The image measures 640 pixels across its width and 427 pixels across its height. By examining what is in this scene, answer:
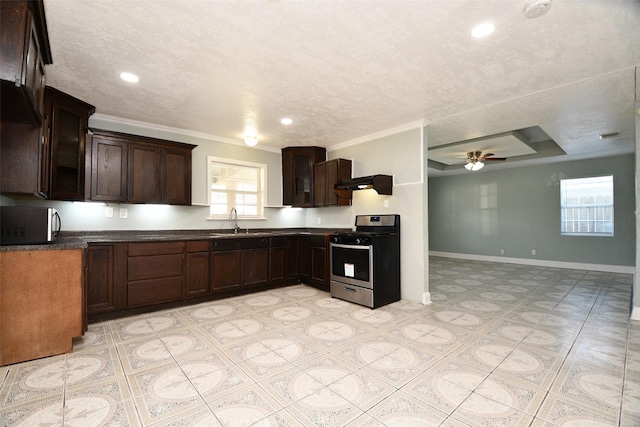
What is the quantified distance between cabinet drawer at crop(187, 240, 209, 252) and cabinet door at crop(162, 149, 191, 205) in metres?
0.72

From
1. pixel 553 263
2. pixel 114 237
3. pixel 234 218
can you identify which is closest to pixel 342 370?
pixel 114 237

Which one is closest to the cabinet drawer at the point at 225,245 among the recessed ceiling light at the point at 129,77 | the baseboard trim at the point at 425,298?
the recessed ceiling light at the point at 129,77

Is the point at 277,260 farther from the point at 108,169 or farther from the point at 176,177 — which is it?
the point at 108,169

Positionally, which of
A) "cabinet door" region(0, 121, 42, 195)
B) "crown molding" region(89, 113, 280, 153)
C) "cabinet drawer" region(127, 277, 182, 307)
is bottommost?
"cabinet drawer" region(127, 277, 182, 307)

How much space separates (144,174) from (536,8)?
14.2 ft

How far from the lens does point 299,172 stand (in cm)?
536

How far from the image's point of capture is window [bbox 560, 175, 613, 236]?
6.09m

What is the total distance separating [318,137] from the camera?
187 inches

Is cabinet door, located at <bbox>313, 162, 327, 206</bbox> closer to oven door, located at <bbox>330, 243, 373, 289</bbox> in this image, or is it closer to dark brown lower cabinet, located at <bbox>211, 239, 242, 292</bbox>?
oven door, located at <bbox>330, 243, 373, 289</bbox>

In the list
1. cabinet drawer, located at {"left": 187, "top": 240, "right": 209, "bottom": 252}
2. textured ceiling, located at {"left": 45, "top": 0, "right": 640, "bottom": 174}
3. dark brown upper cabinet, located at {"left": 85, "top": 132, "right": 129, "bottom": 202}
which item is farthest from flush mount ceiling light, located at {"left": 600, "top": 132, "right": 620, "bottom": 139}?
dark brown upper cabinet, located at {"left": 85, "top": 132, "right": 129, "bottom": 202}

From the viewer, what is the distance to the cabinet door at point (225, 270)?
3.97 meters

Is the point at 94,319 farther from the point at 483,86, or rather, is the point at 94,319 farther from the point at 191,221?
the point at 483,86

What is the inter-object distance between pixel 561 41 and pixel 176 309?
4.71 meters

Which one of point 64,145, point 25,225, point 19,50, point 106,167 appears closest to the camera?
point 19,50
